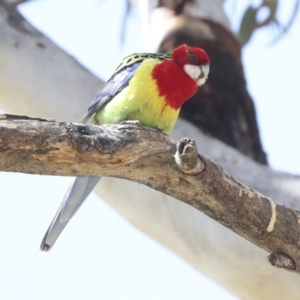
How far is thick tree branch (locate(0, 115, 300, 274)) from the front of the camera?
4.94 ft

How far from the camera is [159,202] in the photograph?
8.76ft

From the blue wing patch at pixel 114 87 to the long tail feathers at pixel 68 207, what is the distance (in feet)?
1.02

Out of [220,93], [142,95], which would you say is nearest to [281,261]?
[142,95]

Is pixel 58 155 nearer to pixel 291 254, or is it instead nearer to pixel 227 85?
pixel 291 254

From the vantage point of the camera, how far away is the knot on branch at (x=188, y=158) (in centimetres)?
152

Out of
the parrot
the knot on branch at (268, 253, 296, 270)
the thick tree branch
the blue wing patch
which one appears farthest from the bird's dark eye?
the knot on branch at (268, 253, 296, 270)

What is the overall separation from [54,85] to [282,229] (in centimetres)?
161

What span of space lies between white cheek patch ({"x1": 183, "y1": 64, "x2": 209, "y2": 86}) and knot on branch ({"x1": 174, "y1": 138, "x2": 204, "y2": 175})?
800 mm

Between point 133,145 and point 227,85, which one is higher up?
point 133,145

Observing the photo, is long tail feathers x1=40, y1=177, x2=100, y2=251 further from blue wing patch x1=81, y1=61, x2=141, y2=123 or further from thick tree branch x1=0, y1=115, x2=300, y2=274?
thick tree branch x1=0, y1=115, x2=300, y2=274

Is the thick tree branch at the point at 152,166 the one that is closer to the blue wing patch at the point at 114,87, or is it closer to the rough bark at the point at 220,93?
the blue wing patch at the point at 114,87

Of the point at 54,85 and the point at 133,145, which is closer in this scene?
the point at 133,145

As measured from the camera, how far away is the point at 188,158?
1.55m

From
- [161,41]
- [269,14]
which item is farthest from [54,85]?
[269,14]
